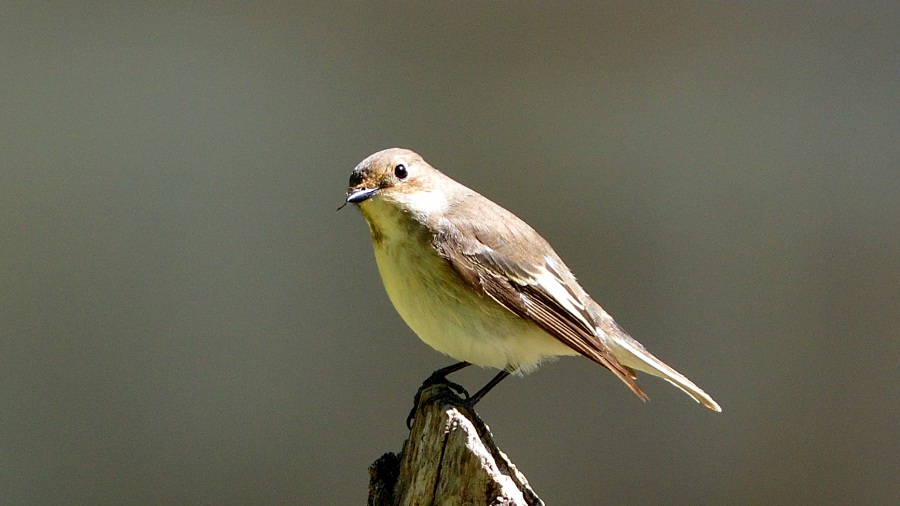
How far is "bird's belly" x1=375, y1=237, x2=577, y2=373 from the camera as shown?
2375mm

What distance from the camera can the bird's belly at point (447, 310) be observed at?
2375 millimetres

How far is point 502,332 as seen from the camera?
2438 mm

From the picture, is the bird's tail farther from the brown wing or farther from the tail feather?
the brown wing

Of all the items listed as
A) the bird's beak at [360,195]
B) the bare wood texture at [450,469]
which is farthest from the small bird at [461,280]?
the bare wood texture at [450,469]

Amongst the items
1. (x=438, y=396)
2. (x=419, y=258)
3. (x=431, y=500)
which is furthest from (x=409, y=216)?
(x=431, y=500)

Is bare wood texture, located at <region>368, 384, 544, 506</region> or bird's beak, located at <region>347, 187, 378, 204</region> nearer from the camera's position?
bare wood texture, located at <region>368, 384, 544, 506</region>

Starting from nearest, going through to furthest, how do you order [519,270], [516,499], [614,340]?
1. [516,499]
2. [519,270]
3. [614,340]

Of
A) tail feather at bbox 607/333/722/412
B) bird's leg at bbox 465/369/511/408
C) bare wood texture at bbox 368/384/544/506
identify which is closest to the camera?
bare wood texture at bbox 368/384/544/506

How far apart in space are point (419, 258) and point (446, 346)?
0.98ft

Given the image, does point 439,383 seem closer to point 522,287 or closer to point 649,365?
point 522,287

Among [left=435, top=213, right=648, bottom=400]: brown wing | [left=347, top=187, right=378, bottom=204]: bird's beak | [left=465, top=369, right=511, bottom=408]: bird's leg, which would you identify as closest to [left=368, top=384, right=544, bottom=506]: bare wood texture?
[left=465, top=369, right=511, bottom=408]: bird's leg

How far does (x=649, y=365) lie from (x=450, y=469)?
0.99 metres

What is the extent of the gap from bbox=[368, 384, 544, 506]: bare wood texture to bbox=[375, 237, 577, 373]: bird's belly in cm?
28

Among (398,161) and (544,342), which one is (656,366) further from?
(398,161)
